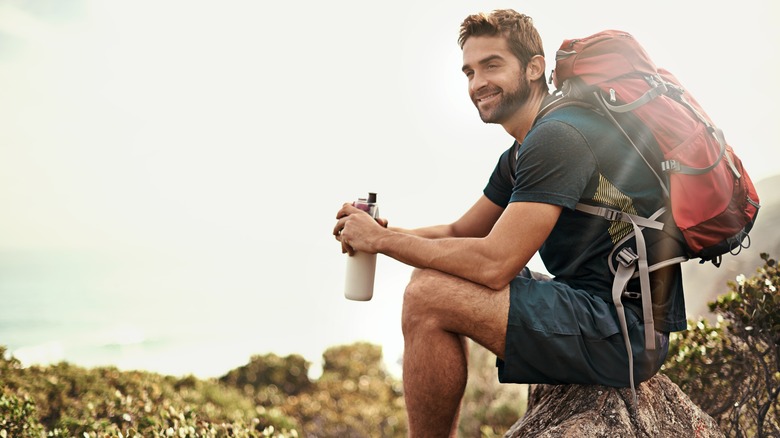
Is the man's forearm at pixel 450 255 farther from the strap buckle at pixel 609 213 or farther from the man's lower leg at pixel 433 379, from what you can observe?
the strap buckle at pixel 609 213

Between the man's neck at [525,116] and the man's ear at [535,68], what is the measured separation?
0.07 m

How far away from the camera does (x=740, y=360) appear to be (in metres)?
4.75

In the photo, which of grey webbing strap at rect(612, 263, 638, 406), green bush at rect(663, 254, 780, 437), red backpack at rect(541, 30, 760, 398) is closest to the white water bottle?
red backpack at rect(541, 30, 760, 398)

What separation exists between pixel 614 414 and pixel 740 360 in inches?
82.1

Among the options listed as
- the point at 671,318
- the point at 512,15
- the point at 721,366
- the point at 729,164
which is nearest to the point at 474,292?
the point at 671,318

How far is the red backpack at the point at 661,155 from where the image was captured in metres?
2.92

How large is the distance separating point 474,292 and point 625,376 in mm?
756

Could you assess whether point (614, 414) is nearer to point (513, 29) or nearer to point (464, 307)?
Answer: point (464, 307)

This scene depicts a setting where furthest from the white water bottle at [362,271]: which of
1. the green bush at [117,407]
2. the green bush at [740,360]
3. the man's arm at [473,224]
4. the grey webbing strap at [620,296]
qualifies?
the green bush at [740,360]

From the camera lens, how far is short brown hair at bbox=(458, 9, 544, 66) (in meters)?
3.61

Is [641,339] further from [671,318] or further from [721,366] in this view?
[721,366]

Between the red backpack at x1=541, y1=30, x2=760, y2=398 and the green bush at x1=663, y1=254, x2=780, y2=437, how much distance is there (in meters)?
1.72

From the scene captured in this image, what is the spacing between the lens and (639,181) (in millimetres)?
3041

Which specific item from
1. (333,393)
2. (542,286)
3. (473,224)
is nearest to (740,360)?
(473,224)
